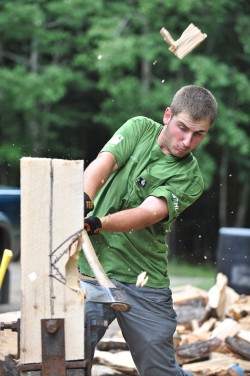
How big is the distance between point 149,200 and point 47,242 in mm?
1011

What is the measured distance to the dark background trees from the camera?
57.7 ft

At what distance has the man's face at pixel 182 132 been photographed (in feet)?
15.2

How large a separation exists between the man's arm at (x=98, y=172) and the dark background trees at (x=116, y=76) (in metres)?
11.6

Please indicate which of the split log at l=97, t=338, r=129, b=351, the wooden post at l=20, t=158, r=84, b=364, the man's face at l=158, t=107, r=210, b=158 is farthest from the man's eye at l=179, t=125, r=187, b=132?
the split log at l=97, t=338, r=129, b=351

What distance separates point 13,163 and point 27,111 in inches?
90.3

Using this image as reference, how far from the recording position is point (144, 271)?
4895 mm

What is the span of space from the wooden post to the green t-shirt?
103cm

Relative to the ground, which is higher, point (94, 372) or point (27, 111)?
point (27, 111)

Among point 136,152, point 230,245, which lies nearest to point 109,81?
point 230,245

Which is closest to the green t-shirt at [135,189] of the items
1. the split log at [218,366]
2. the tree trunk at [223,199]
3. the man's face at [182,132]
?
the man's face at [182,132]

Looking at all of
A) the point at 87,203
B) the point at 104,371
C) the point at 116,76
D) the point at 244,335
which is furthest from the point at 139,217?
the point at 116,76

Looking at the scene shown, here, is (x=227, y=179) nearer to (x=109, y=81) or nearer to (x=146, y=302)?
(x=109, y=81)

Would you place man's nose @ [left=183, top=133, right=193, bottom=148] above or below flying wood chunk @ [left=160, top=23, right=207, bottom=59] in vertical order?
below

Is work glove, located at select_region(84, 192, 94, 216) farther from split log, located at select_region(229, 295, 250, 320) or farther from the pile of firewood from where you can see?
split log, located at select_region(229, 295, 250, 320)
